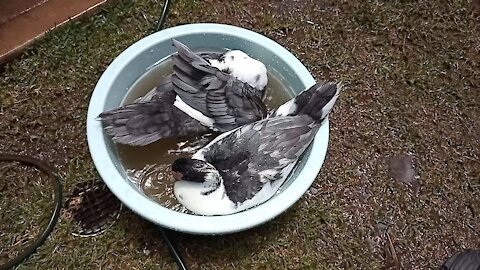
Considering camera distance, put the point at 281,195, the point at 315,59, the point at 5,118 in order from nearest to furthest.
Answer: the point at 281,195, the point at 5,118, the point at 315,59

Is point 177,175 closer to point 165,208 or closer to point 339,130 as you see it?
point 165,208

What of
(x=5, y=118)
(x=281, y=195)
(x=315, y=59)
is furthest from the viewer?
(x=315, y=59)

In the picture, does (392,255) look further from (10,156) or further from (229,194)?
(10,156)

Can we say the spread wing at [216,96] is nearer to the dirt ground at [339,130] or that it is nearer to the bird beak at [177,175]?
the bird beak at [177,175]

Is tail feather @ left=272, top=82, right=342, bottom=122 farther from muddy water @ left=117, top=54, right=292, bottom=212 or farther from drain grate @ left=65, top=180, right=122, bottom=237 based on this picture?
drain grate @ left=65, top=180, right=122, bottom=237

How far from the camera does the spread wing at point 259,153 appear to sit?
5.62 feet

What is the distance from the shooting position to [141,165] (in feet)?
5.93

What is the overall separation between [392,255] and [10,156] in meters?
1.23

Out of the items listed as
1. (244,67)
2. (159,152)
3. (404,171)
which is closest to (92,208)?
(159,152)

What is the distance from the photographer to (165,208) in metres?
1.61

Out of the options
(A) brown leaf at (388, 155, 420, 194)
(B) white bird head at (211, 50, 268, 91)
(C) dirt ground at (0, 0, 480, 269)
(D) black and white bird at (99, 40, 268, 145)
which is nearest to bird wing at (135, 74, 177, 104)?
(D) black and white bird at (99, 40, 268, 145)

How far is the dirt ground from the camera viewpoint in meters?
1.84

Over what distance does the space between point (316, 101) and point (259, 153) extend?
0.75ft

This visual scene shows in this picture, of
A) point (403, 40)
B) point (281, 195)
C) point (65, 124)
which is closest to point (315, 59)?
point (403, 40)
